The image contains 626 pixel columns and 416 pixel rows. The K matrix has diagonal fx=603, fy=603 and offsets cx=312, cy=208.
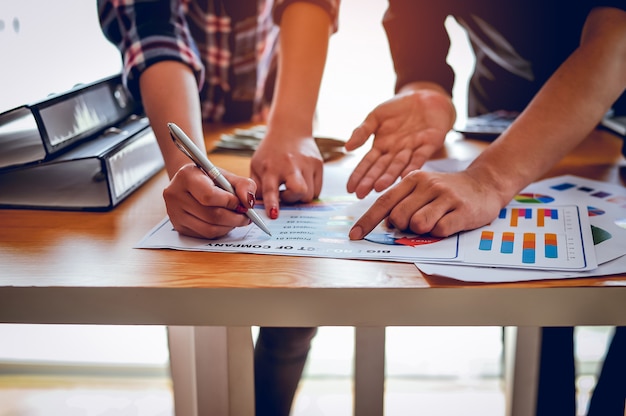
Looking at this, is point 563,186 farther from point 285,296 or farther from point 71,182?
point 71,182

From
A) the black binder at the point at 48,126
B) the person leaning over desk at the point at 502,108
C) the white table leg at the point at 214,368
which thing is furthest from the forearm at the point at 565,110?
the black binder at the point at 48,126

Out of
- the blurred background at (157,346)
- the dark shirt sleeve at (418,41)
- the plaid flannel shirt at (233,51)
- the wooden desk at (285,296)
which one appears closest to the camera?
the wooden desk at (285,296)

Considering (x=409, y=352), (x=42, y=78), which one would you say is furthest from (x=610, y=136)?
(x=42, y=78)

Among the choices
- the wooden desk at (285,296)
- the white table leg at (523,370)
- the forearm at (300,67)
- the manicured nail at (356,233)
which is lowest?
the white table leg at (523,370)

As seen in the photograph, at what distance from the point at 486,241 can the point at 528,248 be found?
0.13 feet

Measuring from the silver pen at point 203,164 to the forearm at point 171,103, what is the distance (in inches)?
5.1

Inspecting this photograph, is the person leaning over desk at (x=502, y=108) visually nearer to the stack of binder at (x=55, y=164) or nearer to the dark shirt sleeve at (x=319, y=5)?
the dark shirt sleeve at (x=319, y=5)

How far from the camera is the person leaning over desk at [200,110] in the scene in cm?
64

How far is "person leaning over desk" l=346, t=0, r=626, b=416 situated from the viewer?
650mm

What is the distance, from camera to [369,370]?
0.79 meters

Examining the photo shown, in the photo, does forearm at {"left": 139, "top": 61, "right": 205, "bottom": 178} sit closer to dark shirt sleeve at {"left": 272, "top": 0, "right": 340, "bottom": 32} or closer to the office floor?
dark shirt sleeve at {"left": 272, "top": 0, "right": 340, "bottom": 32}

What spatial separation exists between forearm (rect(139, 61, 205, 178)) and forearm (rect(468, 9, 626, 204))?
14.3 inches

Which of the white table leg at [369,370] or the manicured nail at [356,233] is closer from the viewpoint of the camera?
the manicured nail at [356,233]

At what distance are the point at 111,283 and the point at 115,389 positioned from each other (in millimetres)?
1418
